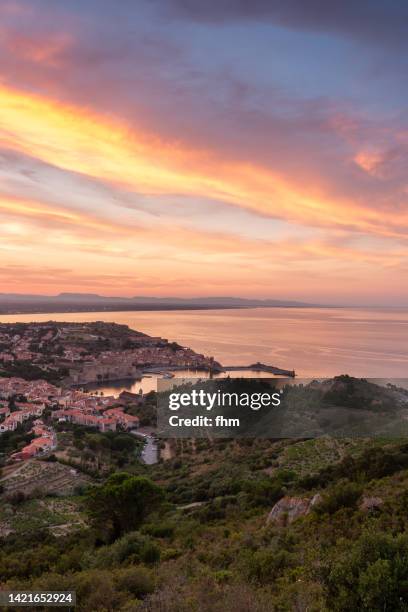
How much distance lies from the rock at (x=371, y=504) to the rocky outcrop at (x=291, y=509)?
724 mm

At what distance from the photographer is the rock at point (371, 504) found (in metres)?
5.49

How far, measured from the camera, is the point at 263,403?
8031 millimetres

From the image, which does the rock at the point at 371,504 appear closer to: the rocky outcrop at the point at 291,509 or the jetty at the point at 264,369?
the rocky outcrop at the point at 291,509

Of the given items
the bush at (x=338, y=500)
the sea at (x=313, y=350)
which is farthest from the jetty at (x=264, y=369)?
the bush at (x=338, y=500)

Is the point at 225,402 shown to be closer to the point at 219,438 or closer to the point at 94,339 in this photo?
the point at 219,438

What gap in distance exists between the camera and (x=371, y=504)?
18.3ft

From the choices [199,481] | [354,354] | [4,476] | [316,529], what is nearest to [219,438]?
[199,481]

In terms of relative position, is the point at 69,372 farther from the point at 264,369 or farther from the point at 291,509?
the point at 291,509

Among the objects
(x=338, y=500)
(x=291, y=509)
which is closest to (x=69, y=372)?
(x=291, y=509)

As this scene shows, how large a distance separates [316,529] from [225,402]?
2.53 metres

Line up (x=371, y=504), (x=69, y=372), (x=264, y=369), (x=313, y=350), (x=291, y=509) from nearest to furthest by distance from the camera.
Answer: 1. (x=371, y=504)
2. (x=291, y=509)
3. (x=264, y=369)
4. (x=313, y=350)
5. (x=69, y=372)

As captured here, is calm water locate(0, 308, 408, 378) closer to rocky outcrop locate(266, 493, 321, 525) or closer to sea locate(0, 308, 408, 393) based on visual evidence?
sea locate(0, 308, 408, 393)

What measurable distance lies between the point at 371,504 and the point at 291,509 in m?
1.31

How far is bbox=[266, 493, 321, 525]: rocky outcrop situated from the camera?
20.7 ft
